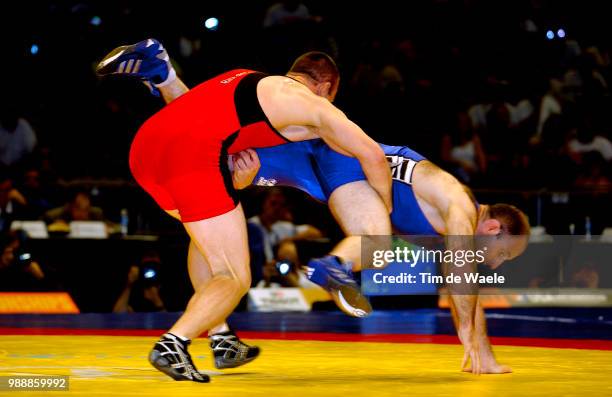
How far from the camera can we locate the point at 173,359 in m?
5.12

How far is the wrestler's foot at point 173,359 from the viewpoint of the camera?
5090mm

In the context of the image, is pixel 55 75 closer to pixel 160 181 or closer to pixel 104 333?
pixel 104 333

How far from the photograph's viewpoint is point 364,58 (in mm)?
14578

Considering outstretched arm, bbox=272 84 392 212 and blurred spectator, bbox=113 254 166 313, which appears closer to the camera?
outstretched arm, bbox=272 84 392 212

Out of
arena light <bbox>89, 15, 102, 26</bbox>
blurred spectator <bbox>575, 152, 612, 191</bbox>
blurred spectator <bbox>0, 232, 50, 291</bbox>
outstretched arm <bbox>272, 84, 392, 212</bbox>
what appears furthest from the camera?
arena light <bbox>89, 15, 102, 26</bbox>

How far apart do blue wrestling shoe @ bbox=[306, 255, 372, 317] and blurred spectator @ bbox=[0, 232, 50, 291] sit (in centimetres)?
503

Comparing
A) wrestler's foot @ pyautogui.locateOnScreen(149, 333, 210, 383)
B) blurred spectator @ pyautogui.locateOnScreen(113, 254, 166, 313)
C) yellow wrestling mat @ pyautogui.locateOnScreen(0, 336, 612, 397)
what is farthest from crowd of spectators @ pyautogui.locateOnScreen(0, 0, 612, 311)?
wrestler's foot @ pyautogui.locateOnScreen(149, 333, 210, 383)

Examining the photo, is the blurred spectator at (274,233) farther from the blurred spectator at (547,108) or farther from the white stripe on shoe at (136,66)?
the white stripe on shoe at (136,66)

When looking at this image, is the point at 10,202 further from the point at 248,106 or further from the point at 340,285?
the point at 340,285

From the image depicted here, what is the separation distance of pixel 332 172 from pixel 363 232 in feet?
1.46

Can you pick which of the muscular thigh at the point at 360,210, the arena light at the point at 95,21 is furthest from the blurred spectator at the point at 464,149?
the muscular thigh at the point at 360,210

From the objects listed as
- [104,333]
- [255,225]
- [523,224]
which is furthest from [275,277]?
[523,224]

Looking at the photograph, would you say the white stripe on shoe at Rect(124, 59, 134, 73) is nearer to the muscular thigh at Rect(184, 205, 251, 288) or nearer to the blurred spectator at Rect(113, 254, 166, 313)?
the muscular thigh at Rect(184, 205, 251, 288)

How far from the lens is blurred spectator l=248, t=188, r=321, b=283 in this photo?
10703 millimetres
